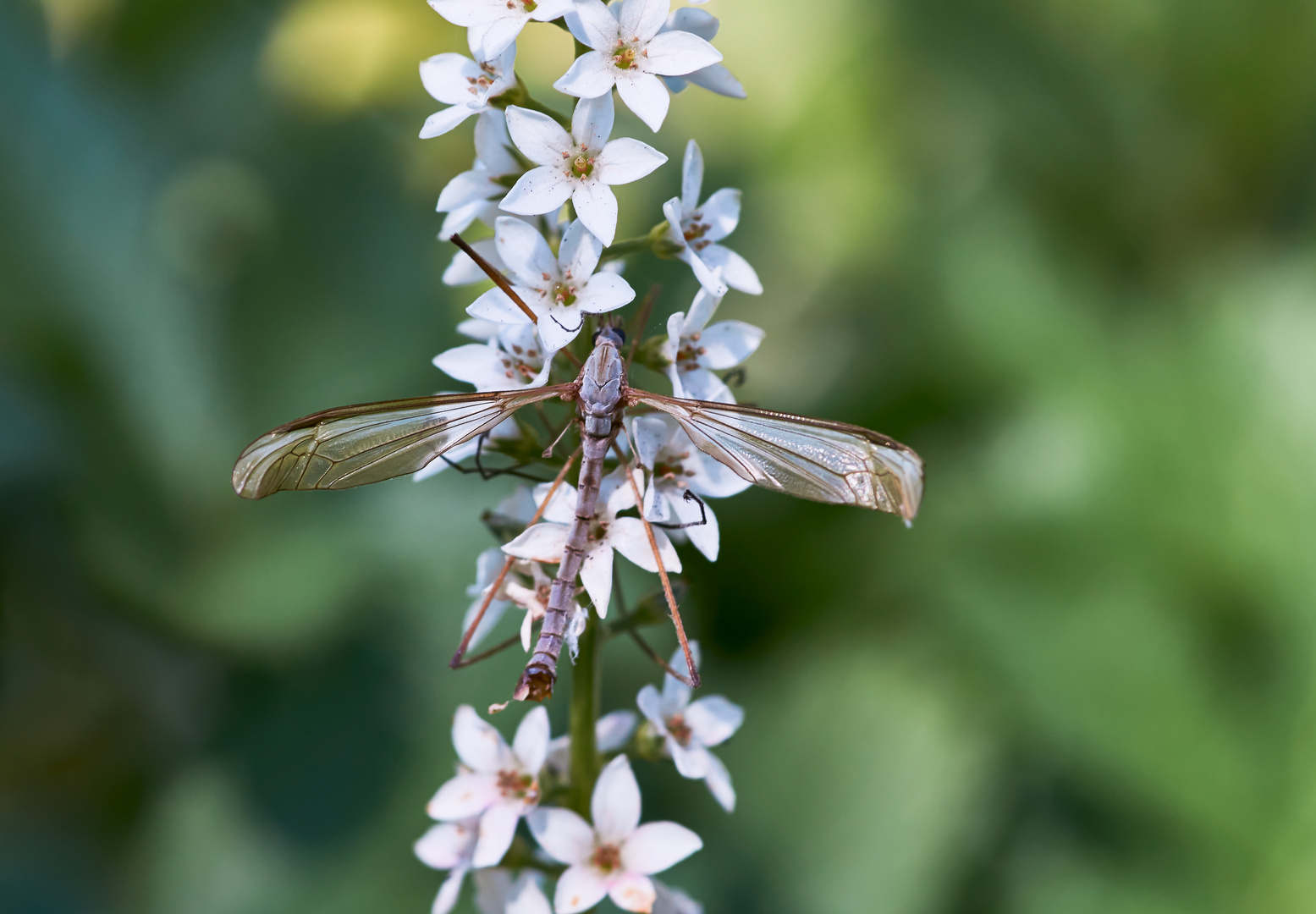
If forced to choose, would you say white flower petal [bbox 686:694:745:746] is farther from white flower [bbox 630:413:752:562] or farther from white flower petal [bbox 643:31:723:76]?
white flower petal [bbox 643:31:723:76]

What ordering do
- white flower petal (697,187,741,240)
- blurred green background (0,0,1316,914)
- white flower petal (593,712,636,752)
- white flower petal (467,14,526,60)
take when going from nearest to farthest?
white flower petal (467,14,526,60) < white flower petal (697,187,741,240) < white flower petal (593,712,636,752) < blurred green background (0,0,1316,914)

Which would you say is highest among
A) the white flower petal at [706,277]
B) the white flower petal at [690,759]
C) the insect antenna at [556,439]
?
the white flower petal at [706,277]

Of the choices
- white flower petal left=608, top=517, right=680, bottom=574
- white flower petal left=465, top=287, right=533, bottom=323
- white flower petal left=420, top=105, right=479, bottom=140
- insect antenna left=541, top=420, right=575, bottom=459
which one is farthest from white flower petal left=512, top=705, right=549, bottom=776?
white flower petal left=420, top=105, right=479, bottom=140

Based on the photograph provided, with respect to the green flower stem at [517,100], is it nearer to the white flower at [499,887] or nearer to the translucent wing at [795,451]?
the translucent wing at [795,451]

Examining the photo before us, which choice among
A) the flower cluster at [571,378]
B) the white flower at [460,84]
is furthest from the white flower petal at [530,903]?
the white flower at [460,84]

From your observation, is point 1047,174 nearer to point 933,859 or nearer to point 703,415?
point 933,859

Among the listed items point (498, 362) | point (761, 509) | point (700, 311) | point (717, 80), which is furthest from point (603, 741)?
point (761, 509)
